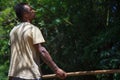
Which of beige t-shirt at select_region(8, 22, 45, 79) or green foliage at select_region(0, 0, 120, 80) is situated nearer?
beige t-shirt at select_region(8, 22, 45, 79)

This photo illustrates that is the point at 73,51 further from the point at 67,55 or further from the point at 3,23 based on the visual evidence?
the point at 3,23

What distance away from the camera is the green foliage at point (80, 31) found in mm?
7207

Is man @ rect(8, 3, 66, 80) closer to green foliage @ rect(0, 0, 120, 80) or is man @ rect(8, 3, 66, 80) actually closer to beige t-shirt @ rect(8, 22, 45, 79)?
beige t-shirt @ rect(8, 22, 45, 79)

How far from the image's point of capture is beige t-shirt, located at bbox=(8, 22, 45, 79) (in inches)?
198

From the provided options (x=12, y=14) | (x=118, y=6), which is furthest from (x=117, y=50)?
(x=12, y=14)

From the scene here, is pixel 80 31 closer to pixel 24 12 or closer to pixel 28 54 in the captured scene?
pixel 24 12

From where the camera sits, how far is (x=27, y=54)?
16.6 feet

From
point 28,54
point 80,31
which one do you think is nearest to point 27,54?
point 28,54

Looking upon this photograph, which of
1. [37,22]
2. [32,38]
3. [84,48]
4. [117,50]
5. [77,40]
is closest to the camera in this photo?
[32,38]

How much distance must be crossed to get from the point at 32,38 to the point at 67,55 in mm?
3211

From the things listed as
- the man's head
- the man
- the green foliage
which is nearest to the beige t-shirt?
the man

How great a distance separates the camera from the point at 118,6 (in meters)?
7.62

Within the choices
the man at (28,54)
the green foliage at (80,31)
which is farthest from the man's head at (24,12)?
the green foliage at (80,31)

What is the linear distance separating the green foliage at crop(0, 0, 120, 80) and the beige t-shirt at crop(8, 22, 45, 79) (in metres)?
2.21
